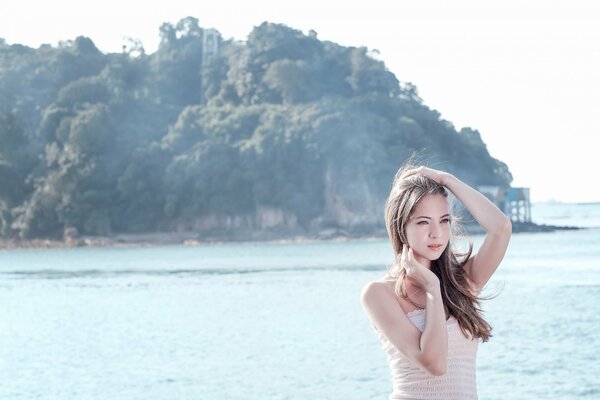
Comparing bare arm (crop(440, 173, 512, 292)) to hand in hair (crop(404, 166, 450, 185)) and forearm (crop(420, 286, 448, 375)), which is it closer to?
hand in hair (crop(404, 166, 450, 185))

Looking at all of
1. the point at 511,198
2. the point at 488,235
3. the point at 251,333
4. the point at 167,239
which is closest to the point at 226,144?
the point at 167,239

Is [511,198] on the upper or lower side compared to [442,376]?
upper

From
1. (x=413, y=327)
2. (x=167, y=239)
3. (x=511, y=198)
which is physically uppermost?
(x=511, y=198)

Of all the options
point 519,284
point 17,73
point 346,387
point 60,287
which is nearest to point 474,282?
point 346,387

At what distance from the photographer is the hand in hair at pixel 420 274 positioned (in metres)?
2.55

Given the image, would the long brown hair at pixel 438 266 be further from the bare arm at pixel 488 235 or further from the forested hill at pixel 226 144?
the forested hill at pixel 226 144

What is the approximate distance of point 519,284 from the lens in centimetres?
4112

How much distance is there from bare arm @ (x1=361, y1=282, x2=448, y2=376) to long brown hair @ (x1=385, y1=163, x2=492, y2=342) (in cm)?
5

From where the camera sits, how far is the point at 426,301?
2.59m

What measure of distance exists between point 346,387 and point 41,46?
92.5 m

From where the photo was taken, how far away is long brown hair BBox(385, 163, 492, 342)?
103 inches

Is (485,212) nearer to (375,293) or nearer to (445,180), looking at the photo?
(445,180)

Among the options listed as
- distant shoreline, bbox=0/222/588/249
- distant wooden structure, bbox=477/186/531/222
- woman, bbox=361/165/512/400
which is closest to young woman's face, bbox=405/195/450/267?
woman, bbox=361/165/512/400

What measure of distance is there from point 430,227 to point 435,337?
27 cm
